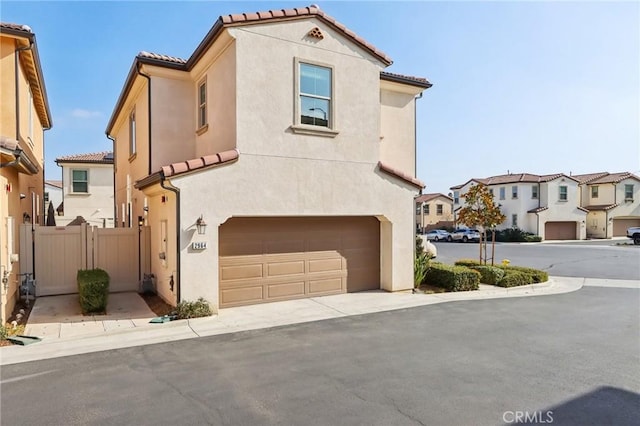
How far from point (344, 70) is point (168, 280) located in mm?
7543

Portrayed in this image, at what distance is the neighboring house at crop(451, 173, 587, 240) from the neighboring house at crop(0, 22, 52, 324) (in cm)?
3810

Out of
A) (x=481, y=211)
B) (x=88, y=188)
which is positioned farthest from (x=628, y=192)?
(x=88, y=188)

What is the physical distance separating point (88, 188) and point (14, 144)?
1910cm

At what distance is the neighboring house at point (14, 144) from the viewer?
837cm

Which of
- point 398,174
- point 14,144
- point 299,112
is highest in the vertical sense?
point 299,112

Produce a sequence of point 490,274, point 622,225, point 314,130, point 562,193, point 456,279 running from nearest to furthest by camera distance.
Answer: point 314,130, point 456,279, point 490,274, point 562,193, point 622,225

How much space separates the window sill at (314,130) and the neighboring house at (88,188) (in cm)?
1919

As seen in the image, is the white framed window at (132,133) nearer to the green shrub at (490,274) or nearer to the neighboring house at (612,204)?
the green shrub at (490,274)

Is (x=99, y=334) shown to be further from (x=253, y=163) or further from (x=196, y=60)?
(x=196, y=60)

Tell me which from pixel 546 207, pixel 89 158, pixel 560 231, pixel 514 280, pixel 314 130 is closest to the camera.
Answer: pixel 314 130

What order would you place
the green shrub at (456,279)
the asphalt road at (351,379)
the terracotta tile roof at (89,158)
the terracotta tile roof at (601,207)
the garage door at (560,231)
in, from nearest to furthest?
1. the asphalt road at (351,379)
2. the green shrub at (456,279)
3. the terracotta tile roof at (89,158)
4. the garage door at (560,231)
5. the terracotta tile roof at (601,207)

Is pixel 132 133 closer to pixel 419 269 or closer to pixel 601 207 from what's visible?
pixel 419 269

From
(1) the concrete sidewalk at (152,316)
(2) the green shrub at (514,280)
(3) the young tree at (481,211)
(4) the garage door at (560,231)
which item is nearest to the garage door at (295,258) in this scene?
(1) the concrete sidewalk at (152,316)

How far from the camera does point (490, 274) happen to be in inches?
559
